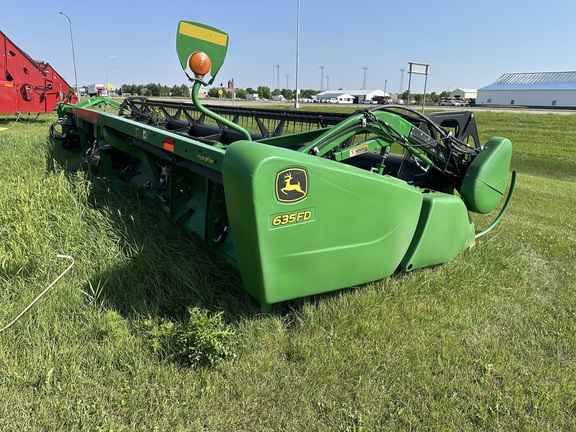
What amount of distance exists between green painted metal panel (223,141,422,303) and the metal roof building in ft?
256

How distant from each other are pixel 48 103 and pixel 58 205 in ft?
41.2

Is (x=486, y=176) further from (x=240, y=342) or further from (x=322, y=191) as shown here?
(x=240, y=342)

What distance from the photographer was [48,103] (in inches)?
546

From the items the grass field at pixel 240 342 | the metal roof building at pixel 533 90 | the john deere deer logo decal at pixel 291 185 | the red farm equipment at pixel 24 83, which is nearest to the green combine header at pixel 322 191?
the john deere deer logo decal at pixel 291 185

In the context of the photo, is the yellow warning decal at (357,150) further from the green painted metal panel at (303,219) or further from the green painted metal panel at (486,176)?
the green painted metal panel at (486,176)

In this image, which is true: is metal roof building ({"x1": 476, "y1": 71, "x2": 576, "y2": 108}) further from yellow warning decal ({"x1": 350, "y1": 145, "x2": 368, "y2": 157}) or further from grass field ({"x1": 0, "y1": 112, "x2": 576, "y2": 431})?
yellow warning decal ({"x1": 350, "y1": 145, "x2": 368, "y2": 157})

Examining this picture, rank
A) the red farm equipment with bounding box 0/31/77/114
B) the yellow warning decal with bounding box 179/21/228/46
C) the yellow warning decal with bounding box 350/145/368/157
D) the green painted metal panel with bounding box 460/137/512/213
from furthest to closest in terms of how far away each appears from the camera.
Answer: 1. the red farm equipment with bounding box 0/31/77/114
2. the green painted metal panel with bounding box 460/137/512/213
3. the yellow warning decal with bounding box 350/145/368/157
4. the yellow warning decal with bounding box 179/21/228/46

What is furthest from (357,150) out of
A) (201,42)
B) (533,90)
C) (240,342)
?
(533,90)

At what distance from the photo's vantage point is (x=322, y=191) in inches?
81.7

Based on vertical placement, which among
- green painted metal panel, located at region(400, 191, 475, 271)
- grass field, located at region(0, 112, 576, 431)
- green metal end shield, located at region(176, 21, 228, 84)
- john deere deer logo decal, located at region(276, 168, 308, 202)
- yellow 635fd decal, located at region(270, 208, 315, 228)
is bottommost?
grass field, located at region(0, 112, 576, 431)

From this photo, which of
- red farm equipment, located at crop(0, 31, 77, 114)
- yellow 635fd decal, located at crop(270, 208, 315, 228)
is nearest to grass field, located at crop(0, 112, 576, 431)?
yellow 635fd decal, located at crop(270, 208, 315, 228)

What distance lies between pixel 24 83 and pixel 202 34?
43.8 ft

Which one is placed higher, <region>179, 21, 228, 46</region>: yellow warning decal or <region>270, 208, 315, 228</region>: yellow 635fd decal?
<region>179, 21, 228, 46</region>: yellow warning decal

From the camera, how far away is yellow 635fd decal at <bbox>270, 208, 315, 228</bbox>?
6.44 ft
